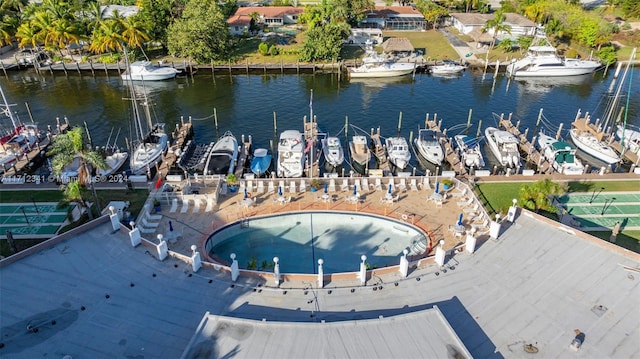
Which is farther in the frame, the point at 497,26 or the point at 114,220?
the point at 497,26

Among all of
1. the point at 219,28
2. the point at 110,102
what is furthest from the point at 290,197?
the point at 219,28

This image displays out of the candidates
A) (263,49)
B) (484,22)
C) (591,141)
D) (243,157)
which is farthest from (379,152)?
(484,22)

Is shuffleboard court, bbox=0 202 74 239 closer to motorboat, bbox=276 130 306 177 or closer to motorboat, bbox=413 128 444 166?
motorboat, bbox=276 130 306 177

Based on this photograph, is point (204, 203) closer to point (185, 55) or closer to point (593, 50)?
point (185, 55)

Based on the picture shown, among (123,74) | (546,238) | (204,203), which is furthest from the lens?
(123,74)

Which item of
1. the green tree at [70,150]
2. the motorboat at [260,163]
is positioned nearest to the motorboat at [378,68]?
the motorboat at [260,163]

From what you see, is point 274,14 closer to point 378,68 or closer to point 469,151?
point 378,68

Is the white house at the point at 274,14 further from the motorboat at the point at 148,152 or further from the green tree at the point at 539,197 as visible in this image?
the green tree at the point at 539,197
